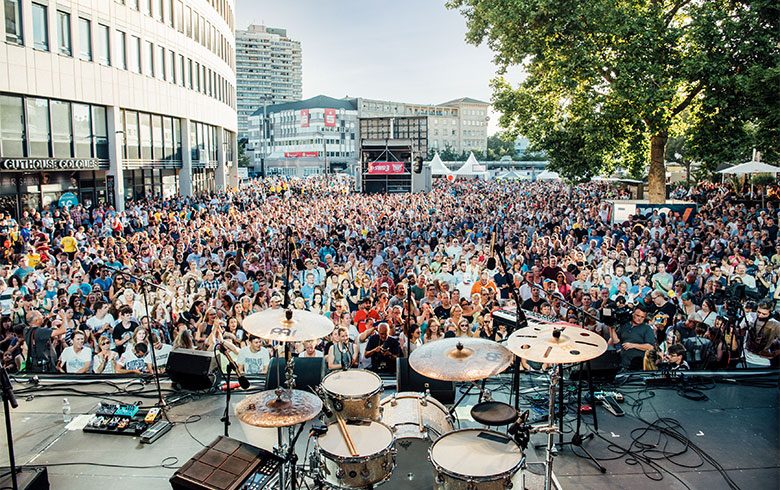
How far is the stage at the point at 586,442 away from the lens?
5.82 metres

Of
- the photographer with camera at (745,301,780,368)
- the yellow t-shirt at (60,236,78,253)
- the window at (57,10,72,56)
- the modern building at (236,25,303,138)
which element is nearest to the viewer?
the photographer with camera at (745,301,780,368)

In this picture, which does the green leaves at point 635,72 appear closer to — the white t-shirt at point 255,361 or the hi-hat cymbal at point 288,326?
the white t-shirt at point 255,361

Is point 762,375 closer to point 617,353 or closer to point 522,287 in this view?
point 617,353

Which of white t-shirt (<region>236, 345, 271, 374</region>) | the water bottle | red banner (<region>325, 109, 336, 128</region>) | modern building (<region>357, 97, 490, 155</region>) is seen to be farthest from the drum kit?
modern building (<region>357, 97, 490, 155</region>)

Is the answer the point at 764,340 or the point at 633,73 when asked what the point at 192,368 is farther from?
the point at 633,73

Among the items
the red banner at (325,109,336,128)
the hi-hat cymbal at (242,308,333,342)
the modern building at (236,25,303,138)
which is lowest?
the hi-hat cymbal at (242,308,333,342)

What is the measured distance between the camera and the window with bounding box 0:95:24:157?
19203 millimetres

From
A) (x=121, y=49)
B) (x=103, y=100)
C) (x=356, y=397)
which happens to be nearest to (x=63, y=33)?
(x=103, y=100)

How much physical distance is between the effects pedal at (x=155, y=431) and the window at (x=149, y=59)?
2474cm

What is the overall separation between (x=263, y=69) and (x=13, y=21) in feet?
539

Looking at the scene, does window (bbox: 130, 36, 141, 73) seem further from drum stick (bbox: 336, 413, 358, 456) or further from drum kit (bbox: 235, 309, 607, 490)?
drum stick (bbox: 336, 413, 358, 456)

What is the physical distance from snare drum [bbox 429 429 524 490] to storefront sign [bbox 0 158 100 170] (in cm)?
1970

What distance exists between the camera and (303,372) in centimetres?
723

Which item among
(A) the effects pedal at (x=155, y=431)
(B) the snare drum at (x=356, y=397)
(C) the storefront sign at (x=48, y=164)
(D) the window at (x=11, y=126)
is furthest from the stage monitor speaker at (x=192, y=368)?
(D) the window at (x=11, y=126)
